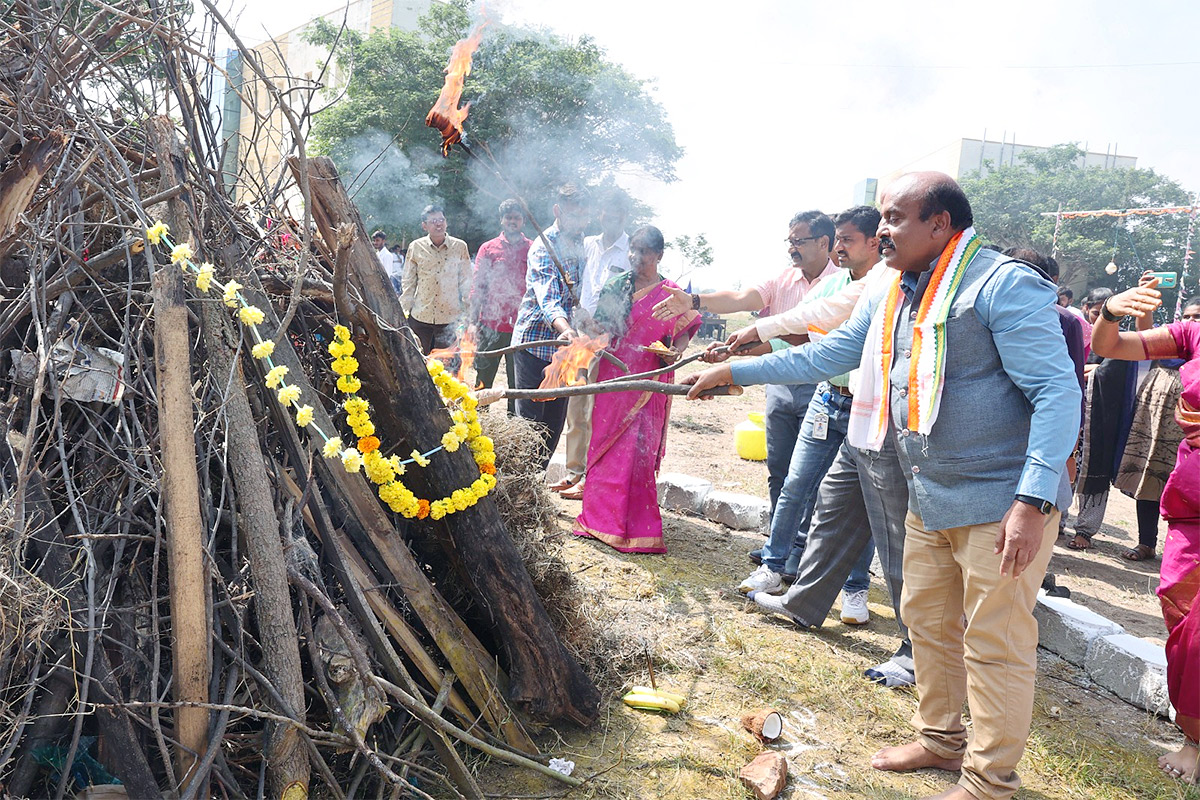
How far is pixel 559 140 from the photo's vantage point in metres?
9.09

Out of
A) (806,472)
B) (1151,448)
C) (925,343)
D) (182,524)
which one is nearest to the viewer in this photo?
(182,524)

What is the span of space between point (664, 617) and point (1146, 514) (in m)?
4.65

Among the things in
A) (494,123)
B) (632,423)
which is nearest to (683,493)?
(632,423)

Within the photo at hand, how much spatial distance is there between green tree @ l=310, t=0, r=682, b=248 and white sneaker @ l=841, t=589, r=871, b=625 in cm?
380

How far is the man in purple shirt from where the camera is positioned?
286 inches

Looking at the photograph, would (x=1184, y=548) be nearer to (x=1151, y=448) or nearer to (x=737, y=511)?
(x=737, y=511)

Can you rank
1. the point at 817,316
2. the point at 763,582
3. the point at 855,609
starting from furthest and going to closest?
the point at 763,582 < the point at 855,609 < the point at 817,316

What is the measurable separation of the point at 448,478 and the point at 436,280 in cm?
535

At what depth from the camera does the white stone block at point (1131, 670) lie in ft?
12.8

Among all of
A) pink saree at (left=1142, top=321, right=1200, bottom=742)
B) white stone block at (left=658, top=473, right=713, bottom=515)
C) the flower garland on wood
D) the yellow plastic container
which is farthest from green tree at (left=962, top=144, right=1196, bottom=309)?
the flower garland on wood

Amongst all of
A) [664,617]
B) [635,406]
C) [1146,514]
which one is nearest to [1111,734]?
[664,617]

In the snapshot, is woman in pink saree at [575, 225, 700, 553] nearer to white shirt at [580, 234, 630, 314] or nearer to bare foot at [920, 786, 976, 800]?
white shirt at [580, 234, 630, 314]

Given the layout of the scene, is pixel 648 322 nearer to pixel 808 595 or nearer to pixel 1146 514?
pixel 808 595

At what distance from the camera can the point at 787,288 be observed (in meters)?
5.46
